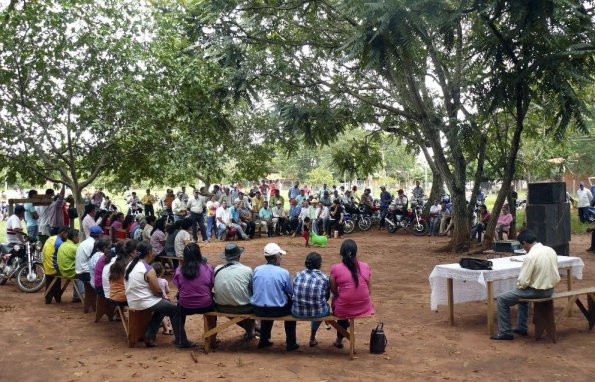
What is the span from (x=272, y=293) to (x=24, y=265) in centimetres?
613

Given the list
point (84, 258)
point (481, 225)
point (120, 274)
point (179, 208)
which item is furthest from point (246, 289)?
point (179, 208)

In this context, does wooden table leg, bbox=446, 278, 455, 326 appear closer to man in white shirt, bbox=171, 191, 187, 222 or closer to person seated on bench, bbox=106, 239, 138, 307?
person seated on bench, bbox=106, 239, 138, 307

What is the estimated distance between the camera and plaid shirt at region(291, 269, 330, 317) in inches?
246

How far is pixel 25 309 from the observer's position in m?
8.86

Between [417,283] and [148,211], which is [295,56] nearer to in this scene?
[417,283]

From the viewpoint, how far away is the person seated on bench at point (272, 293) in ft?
20.7

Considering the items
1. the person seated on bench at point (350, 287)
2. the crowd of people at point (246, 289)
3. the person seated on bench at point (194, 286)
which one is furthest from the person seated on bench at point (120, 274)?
the person seated on bench at point (350, 287)

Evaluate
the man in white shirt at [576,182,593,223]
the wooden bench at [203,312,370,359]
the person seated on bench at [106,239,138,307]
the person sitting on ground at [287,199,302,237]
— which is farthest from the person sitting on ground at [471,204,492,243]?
the person seated on bench at [106,239,138,307]

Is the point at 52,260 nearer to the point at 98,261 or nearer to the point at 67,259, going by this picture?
the point at 67,259

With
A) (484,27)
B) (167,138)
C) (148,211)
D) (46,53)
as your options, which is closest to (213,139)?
(167,138)

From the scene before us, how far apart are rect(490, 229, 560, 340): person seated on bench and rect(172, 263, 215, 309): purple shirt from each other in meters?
3.42

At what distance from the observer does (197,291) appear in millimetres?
6531

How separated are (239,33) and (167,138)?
3674mm

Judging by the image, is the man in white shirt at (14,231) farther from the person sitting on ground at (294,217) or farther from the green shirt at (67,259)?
the person sitting on ground at (294,217)
